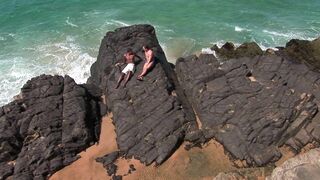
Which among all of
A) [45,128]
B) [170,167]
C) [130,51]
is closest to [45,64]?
[130,51]

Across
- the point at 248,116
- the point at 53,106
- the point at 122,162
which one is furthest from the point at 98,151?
the point at 248,116

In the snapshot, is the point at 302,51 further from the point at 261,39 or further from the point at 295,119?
the point at 261,39

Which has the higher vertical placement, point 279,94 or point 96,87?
point 279,94

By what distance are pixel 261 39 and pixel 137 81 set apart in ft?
55.8

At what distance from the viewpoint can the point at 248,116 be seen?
754 inches

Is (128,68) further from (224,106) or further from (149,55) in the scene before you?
(224,106)

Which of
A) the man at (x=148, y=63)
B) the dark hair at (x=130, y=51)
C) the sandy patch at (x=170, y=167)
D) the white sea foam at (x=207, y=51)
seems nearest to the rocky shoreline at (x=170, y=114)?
the sandy patch at (x=170, y=167)

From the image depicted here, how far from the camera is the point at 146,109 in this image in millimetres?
20203

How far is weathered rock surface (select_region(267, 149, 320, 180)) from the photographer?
46.5 feet

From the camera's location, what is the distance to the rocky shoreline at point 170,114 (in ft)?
60.4

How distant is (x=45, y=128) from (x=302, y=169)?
435 inches

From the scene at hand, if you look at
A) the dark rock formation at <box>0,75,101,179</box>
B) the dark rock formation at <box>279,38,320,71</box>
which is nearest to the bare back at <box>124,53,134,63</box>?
the dark rock formation at <box>0,75,101,179</box>

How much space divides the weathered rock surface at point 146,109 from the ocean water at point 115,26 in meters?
7.92

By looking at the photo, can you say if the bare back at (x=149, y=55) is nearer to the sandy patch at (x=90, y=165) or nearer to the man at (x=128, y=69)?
the man at (x=128, y=69)
